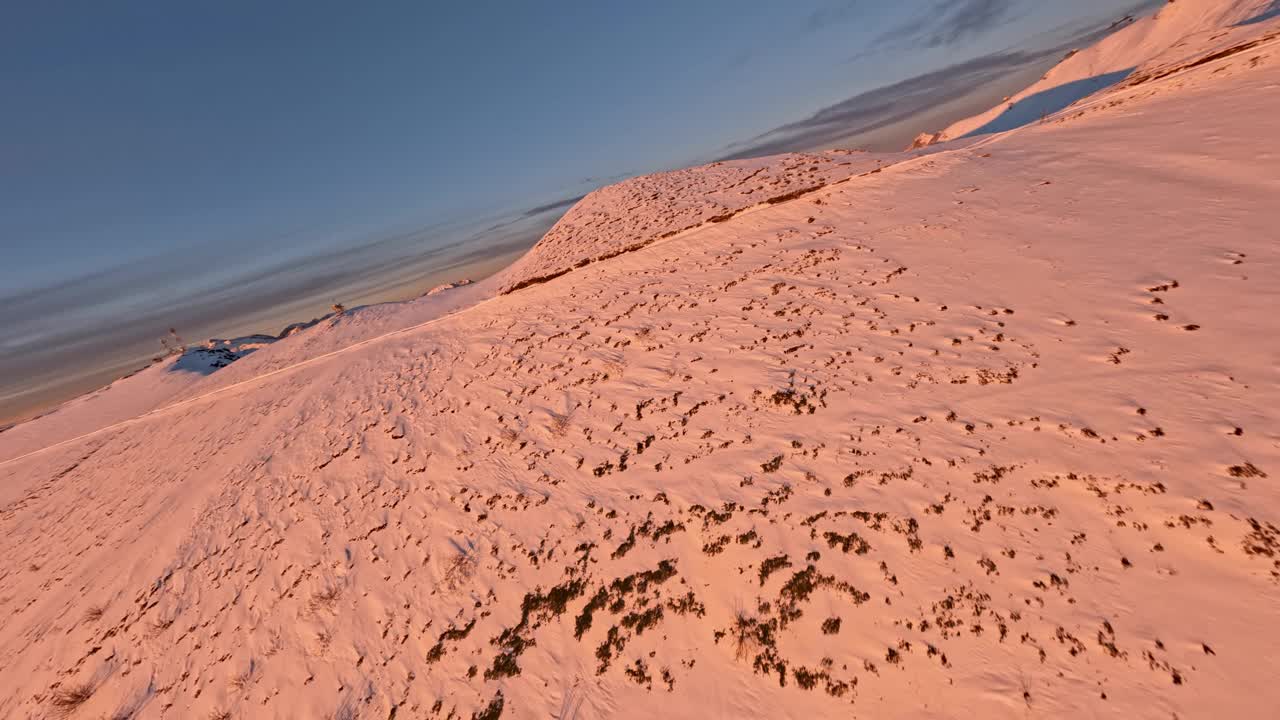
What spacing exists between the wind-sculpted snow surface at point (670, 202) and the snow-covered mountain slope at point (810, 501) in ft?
23.7

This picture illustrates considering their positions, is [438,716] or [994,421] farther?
[994,421]

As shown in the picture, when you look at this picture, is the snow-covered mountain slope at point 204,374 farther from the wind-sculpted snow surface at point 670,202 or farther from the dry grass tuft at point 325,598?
the dry grass tuft at point 325,598

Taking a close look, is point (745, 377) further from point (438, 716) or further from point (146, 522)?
point (146, 522)

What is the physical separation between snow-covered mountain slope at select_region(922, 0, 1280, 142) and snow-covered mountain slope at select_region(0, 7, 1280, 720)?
65976 mm

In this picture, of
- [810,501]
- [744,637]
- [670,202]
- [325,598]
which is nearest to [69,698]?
[325,598]

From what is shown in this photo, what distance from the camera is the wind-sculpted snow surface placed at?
2452 cm

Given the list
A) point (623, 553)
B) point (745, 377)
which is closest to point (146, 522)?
point (623, 553)

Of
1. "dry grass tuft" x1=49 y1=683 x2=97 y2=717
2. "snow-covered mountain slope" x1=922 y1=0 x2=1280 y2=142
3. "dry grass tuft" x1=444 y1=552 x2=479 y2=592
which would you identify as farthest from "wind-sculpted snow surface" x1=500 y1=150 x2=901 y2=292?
"snow-covered mountain slope" x1=922 y1=0 x2=1280 y2=142

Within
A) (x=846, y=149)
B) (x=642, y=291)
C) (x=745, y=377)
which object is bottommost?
(x=745, y=377)

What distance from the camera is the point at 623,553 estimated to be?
888cm

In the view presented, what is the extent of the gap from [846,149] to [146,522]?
42.0 metres

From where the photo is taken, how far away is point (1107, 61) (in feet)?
254

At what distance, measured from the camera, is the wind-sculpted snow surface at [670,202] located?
2452cm

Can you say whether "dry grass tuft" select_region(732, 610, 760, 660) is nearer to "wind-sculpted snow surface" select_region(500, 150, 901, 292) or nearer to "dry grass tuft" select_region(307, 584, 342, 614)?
"dry grass tuft" select_region(307, 584, 342, 614)
